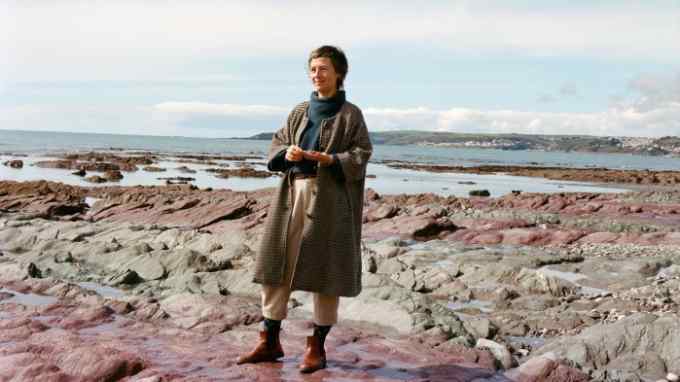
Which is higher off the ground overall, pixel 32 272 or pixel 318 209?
pixel 318 209

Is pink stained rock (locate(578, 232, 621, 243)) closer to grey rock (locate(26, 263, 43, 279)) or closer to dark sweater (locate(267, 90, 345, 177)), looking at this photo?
grey rock (locate(26, 263, 43, 279))

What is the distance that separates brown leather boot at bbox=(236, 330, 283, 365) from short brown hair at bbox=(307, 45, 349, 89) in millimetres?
2117

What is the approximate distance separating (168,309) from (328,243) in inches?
127

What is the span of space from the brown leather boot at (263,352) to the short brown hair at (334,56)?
6.95 ft

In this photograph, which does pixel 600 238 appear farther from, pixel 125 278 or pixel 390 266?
pixel 125 278

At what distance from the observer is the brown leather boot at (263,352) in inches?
217

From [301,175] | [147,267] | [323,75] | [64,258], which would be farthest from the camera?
[64,258]

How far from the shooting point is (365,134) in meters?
5.39

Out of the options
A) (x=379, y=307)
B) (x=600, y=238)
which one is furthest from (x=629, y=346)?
(x=600, y=238)

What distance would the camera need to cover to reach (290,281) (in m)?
5.36

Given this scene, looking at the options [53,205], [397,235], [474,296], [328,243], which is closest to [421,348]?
[328,243]

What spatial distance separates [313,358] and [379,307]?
2.75 m

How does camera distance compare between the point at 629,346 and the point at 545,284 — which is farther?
the point at 545,284

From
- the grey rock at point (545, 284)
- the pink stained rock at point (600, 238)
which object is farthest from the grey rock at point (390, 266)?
the pink stained rock at point (600, 238)
